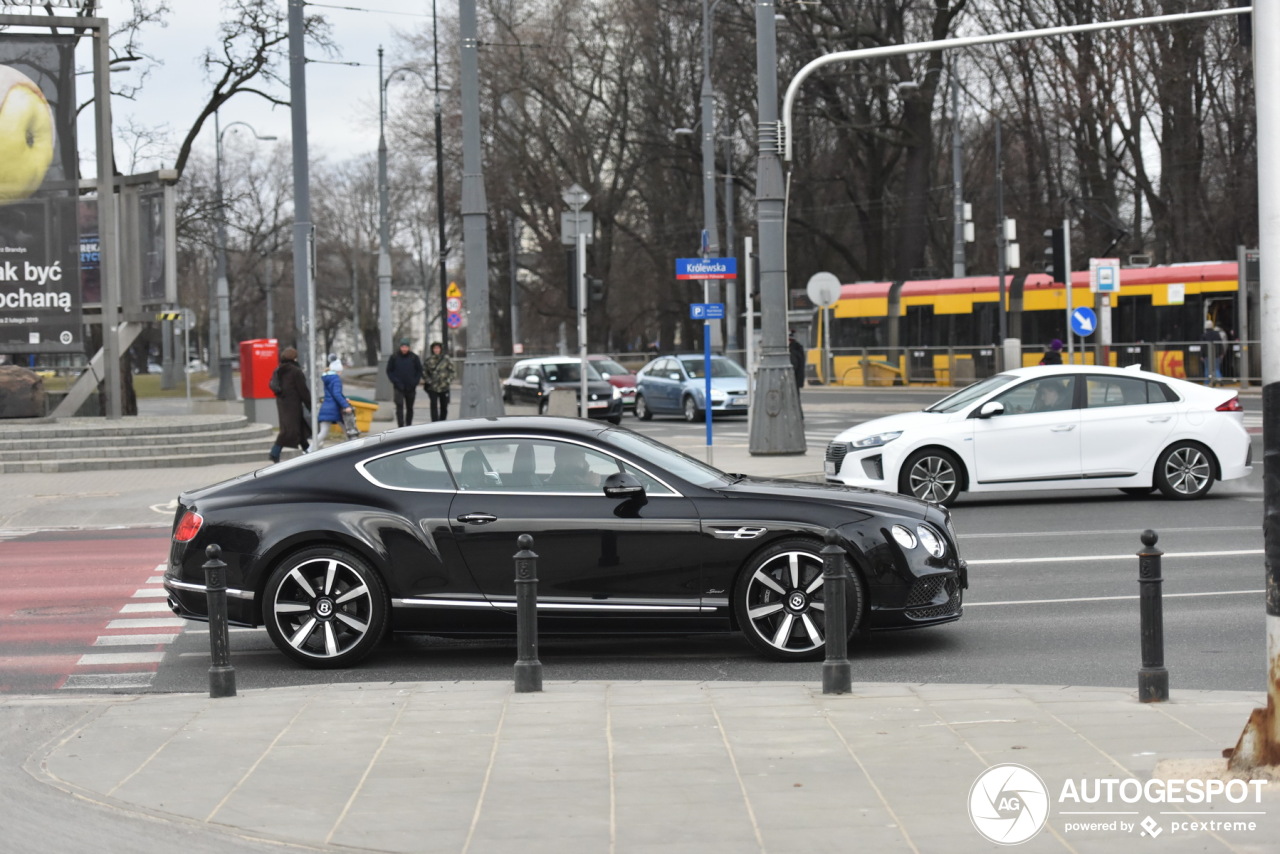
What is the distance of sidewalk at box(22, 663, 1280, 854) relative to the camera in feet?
17.9

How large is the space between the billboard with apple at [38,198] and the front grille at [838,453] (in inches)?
561

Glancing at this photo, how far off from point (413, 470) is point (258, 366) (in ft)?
80.0

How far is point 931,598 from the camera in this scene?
29.5 ft

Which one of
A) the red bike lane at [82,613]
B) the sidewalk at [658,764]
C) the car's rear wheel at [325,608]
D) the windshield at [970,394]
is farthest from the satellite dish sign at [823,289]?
the sidewalk at [658,764]

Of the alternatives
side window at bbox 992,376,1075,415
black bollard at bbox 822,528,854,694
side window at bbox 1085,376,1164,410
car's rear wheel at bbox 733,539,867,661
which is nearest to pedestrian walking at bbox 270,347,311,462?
side window at bbox 992,376,1075,415

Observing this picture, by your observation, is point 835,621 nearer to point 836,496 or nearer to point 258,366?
point 836,496

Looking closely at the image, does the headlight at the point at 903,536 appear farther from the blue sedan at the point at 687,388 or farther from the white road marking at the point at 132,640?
the blue sedan at the point at 687,388

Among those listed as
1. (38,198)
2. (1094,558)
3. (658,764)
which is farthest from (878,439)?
(38,198)

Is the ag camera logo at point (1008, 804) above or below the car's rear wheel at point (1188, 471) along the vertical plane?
below

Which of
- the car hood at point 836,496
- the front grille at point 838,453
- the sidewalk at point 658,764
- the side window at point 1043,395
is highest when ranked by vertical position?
the side window at point 1043,395

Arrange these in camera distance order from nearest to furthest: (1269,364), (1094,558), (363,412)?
(1269,364)
(1094,558)
(363,412)

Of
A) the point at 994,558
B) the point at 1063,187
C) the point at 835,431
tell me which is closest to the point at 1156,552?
the point at 994,558

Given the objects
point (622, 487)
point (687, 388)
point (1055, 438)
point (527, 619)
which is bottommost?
point (527, 619)

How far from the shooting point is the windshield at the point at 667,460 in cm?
913
